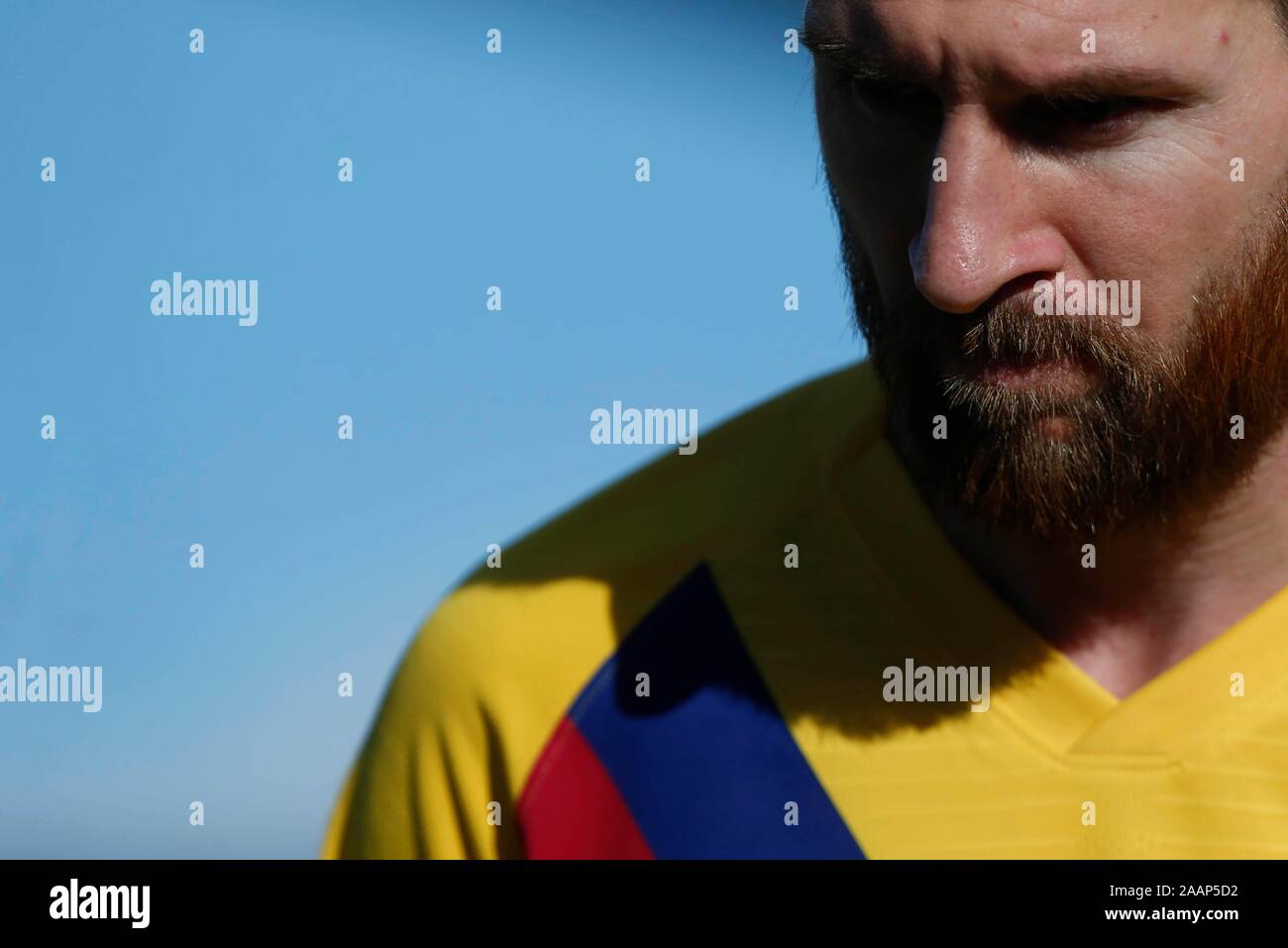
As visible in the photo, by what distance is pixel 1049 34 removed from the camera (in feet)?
4.23

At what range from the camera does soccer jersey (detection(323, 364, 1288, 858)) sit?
4.59 feet

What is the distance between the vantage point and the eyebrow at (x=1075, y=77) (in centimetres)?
130

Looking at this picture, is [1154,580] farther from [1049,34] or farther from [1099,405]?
[1049,34]

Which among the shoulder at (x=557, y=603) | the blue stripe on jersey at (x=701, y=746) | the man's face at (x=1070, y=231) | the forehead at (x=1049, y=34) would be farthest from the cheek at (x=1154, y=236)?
the blue stripe on jersey at (x=701, y=746)

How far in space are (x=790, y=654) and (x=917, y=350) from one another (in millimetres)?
348

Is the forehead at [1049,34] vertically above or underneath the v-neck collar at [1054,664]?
above

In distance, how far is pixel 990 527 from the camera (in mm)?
1461

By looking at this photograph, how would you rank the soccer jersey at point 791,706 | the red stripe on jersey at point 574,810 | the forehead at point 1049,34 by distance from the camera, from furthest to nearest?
the red stripe on jersey at point 574,810 < the soccer jersey at point 791,706 < the forehead at point 1049,34

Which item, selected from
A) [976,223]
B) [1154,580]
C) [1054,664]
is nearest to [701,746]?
[1054,664]

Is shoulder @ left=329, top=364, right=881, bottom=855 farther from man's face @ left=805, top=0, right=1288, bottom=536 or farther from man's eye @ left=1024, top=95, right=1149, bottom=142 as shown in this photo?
man's eye @ left=1024, top=95, right=1149, bottom=142

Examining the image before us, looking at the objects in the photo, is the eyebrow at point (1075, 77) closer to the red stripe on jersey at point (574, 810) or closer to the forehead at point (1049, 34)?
the forehead at point (1049, 34)

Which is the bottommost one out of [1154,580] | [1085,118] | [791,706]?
[791,706]

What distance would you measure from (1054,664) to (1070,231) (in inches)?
16.4

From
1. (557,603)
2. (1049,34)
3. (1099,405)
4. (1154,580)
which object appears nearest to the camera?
(1049,34)
